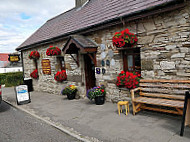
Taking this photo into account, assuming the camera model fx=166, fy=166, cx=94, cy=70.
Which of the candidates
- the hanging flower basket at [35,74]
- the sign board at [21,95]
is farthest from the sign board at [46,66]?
the sign board at [21,95]

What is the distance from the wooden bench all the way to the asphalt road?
2368mm

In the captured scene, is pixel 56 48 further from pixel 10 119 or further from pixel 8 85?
pixel 8 85

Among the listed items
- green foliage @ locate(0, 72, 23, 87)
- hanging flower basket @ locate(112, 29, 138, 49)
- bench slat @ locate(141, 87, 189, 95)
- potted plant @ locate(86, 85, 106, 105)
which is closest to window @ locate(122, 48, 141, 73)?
hanging flower basket @ locate(112, 29, 138, 49)

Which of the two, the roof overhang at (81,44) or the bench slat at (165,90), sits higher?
the roof overhang at (81,44)

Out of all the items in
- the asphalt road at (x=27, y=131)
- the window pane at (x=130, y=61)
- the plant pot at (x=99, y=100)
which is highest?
the window pane at (x=130, y=61)

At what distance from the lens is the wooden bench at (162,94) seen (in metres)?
4.54

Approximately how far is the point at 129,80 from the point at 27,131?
3620mm

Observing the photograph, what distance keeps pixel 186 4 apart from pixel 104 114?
4109 millimetres

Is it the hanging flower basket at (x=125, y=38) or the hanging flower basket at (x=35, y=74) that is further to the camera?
the hanging flower basket at (x=35, y=74)

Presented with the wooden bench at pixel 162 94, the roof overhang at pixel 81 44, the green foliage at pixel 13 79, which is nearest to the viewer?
the wooden bench at pixel 162 94

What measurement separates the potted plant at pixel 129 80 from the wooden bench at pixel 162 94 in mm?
211

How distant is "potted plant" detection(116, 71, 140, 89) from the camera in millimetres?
5736

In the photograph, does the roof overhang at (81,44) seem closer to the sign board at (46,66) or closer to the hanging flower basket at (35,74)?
the sign board at (46,66)

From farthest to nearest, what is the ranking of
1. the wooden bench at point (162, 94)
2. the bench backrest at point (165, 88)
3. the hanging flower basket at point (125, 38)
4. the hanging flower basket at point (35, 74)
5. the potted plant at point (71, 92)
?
the hanging flower basket at point (35, 74)
the potted plant at point (71, 92)
the hanging flower basket at point (125, 38)
the bench backrest at point (165, 88)
the wooden bench at point (162, 94)
